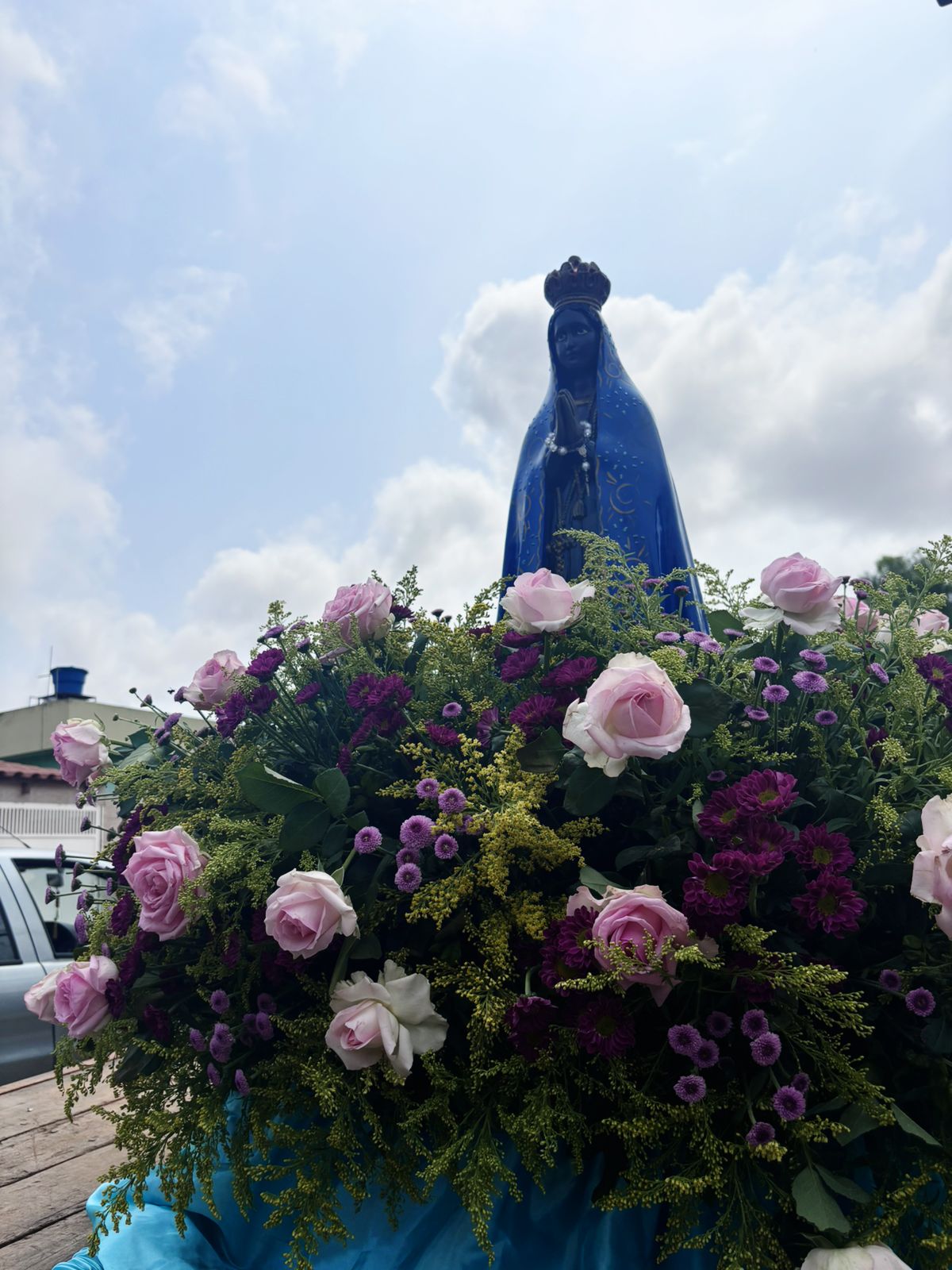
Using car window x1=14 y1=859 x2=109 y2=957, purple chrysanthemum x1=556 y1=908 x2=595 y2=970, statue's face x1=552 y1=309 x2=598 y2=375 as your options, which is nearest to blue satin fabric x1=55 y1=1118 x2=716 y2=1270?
purple chrysanthemum x1=556 y1=908 x2=595 y2=970

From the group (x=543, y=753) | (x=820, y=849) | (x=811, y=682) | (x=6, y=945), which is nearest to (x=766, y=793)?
(x=820, y=849)

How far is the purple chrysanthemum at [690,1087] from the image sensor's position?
3.15 feet

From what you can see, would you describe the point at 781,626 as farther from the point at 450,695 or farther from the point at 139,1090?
the point at 139,1090

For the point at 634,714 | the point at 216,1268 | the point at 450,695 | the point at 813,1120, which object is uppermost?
the point at 450,695

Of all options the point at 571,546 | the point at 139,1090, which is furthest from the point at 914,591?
the point at 139,1090

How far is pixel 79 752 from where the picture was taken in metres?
1.84

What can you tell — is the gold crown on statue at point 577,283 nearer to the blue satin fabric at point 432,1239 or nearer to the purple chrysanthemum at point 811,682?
the purple chrysanthemum at point 811,682

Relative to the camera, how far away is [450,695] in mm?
1480

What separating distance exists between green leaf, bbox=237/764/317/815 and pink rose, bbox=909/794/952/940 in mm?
739

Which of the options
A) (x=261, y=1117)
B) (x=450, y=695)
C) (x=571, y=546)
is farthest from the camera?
(x=571, y=546)

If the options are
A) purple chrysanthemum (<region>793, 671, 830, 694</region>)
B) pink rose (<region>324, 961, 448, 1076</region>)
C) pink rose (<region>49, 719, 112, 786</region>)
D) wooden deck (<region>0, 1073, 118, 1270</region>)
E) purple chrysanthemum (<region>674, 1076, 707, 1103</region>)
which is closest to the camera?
purple chrysanthemum (<region>674, 1076, 707, 1103</region>)

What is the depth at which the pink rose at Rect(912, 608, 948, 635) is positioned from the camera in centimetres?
158

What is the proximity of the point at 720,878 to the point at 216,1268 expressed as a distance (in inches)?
41.6

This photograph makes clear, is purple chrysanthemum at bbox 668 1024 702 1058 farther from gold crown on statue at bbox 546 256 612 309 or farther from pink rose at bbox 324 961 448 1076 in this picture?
gold crown on statue at bbox 546 256 612 309
